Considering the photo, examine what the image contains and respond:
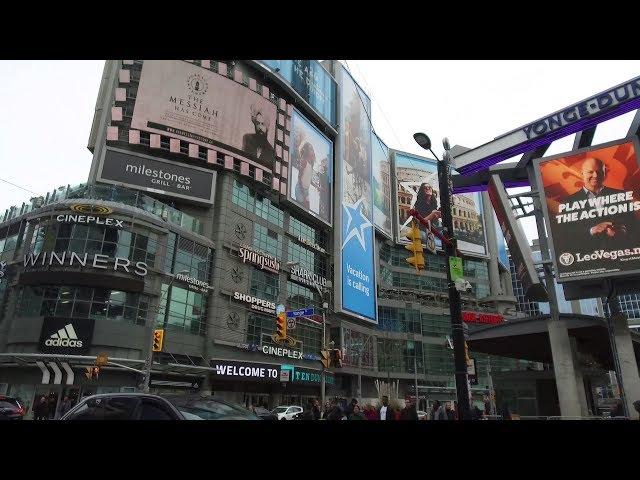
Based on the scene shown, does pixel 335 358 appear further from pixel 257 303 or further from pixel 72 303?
pixel 257 303

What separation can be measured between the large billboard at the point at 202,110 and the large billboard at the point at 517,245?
30966 millimetres

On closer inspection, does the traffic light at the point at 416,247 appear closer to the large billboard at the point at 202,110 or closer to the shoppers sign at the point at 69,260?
the shoppers sign at the point at 69,260

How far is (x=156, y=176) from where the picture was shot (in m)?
47.7

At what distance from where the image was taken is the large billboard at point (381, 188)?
3214 inches

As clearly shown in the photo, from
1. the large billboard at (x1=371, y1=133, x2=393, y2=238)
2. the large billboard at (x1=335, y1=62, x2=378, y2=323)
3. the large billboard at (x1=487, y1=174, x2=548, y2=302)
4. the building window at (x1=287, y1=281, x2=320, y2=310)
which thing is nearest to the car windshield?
the large billboard at (x1=487, y1=174, x2=548, y2=302)

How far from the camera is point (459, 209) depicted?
313 feet

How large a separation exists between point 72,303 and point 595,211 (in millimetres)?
36528

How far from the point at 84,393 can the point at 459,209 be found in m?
78.4

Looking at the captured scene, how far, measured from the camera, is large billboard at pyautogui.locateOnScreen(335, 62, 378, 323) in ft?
214

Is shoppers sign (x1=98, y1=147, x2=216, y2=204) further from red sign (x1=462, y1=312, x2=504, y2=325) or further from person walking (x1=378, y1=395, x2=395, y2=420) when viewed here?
red sign (x1=462, y1=312, x2=504, y2=325)

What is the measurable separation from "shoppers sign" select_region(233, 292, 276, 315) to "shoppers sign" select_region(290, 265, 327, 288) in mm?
5978

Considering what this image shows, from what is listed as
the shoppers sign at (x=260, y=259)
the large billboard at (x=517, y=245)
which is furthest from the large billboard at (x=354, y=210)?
the large billboard at (x=517, y=245)

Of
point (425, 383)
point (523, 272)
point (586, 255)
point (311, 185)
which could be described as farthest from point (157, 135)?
point (425, 383)

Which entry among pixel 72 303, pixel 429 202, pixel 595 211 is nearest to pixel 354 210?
pixel 429 202
